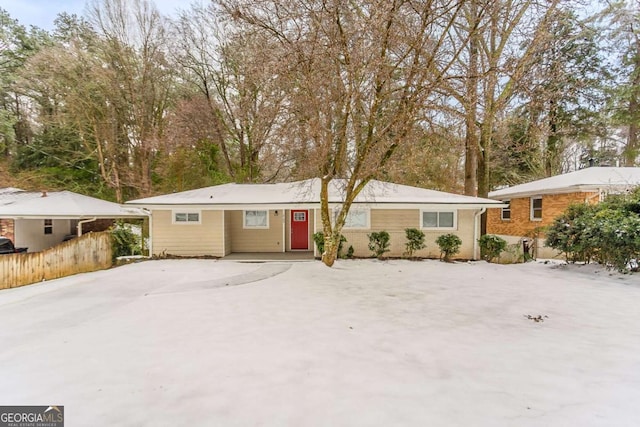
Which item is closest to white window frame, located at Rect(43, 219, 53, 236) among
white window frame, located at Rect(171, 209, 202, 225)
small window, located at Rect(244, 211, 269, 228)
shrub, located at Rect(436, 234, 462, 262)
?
white window frame, located at Rect(171, 209, 202, 225)

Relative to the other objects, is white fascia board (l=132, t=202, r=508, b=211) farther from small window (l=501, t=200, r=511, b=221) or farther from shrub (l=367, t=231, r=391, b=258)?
small window (l=501, t=200, r=511, b=221)

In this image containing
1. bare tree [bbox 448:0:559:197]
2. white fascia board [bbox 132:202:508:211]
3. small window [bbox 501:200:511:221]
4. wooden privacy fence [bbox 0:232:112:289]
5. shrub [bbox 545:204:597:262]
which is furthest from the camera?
small window [bbox 501:200:511:221]

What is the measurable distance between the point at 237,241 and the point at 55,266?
5531mm

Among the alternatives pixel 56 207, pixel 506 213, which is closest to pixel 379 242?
pixel 506 213

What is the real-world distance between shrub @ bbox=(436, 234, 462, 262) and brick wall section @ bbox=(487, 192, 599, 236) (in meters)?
4.76

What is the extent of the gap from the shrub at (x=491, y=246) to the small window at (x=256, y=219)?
8050 mm

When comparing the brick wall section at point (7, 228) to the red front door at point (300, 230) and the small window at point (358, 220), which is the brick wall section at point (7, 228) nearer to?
the red front door at point (300, 230)

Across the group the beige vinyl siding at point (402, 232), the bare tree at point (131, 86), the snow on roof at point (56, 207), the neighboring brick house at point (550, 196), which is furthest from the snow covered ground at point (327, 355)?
the bare tree at point (131, 86)

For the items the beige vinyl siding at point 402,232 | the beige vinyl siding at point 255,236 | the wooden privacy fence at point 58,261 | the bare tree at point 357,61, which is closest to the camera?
the bare tree at point 357,61

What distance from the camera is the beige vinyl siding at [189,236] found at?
429 inches

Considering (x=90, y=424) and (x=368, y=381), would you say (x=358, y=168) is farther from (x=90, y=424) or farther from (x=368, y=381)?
(x=90, y=424)

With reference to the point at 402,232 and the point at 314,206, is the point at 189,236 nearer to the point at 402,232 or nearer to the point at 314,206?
the point at 314,206

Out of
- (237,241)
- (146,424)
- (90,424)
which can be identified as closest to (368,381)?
(146,424)

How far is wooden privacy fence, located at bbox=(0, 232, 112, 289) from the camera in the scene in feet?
25.6
